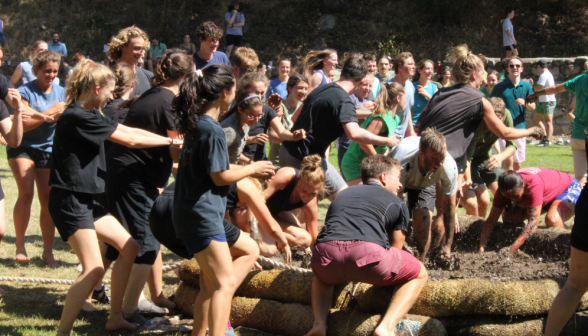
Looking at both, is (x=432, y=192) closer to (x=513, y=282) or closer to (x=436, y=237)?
(x=436, y=237)

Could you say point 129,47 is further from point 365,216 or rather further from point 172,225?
point 365,216

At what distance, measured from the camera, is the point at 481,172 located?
6672 millimetres

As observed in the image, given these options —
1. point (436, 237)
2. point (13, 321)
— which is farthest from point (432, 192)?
point (13, 321)

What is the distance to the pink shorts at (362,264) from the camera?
3.51 m

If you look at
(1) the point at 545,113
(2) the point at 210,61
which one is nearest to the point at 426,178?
(2) the point at 210,61

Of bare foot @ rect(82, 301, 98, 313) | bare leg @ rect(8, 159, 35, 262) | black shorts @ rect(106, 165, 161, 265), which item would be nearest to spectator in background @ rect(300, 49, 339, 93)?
bare leg @ rect(8, 159, 35, 262)

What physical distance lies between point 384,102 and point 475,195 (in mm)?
1796

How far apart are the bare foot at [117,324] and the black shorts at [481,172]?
4208 millimetres

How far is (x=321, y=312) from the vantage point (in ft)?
12.1

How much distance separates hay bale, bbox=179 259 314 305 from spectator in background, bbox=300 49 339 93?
10.4 ft

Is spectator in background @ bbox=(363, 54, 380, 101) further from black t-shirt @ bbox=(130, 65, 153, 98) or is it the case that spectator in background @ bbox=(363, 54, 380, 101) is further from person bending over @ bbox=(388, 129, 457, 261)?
black t-shirt @ bbox=(130, 65, 153, 98)

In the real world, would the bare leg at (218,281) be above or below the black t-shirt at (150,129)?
below

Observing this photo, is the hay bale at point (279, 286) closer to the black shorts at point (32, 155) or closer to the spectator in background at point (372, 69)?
the black shorts at point (32, 155)

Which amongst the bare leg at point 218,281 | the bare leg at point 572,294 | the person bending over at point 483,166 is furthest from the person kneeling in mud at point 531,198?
the bare leg at point 218,281
